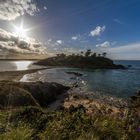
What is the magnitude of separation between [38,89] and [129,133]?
81.3ft

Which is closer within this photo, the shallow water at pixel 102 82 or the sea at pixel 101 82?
the sea at pixel 101 82

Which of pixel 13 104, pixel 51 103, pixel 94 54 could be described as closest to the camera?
pixel 13 104

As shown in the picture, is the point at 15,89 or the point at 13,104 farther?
the point at 15,89

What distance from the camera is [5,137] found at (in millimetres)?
4203

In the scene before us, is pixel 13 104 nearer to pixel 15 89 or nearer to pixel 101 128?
pixel 15 89

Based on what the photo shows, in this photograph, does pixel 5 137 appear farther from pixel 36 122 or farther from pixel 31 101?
pixel 31 101

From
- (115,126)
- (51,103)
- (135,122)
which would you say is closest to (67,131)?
(115,126)

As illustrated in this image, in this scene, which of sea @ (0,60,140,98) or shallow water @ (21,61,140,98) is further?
shallow water @ (21,61,140,98)

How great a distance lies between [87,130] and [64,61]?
521 feet

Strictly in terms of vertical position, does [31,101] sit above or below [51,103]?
above

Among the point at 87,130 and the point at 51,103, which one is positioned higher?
the point at 87,130

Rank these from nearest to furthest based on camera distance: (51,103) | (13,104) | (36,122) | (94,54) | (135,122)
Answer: (135,122)
(36,122)
(13,104)
(51,103)
(94,54)

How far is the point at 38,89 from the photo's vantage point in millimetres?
28734

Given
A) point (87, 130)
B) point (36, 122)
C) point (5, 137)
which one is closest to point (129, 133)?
point (87, 130)
